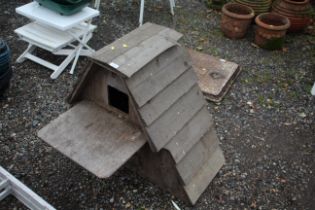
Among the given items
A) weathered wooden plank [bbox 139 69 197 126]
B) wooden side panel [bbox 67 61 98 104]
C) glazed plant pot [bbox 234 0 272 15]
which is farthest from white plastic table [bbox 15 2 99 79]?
glazed plant pot [bbox 234 0 272 15]

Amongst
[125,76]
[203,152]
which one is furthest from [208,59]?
[125,76]

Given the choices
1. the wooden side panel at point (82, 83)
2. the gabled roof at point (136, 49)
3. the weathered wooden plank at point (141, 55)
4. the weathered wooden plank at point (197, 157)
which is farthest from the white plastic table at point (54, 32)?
the weathered wooden plank at point (197, 157)

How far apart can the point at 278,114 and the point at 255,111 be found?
0.30 meters

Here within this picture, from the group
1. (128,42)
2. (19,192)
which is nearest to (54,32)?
(128,42)

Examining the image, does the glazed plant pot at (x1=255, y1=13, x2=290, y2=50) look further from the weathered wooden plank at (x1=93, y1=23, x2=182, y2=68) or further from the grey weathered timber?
the grey weathered timber

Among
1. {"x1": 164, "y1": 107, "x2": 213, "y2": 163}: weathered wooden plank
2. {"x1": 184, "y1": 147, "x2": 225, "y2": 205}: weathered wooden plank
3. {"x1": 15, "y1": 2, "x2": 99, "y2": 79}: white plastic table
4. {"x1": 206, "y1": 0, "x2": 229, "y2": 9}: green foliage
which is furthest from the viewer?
{"x1": 206, "y1": 0, "x2": 229, "y2": 9}: green foliage

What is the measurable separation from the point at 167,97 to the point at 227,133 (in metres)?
1.54

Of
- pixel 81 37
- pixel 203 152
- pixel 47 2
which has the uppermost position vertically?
pixel 47 2

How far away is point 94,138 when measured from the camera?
279 cm

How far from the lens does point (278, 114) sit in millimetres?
4445

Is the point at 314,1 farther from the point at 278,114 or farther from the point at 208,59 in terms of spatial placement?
the point at 278,114

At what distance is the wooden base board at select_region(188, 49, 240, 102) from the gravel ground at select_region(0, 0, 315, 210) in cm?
13

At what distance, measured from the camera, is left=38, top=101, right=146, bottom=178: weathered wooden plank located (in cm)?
260

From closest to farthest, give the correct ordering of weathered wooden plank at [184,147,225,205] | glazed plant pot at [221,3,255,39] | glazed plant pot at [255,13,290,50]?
1. weathered wooden plank at [184,147,225,205]
2. glazed plant pot at [255,13,290,50]
3. glazed plant pot at [221,3,255,39]
